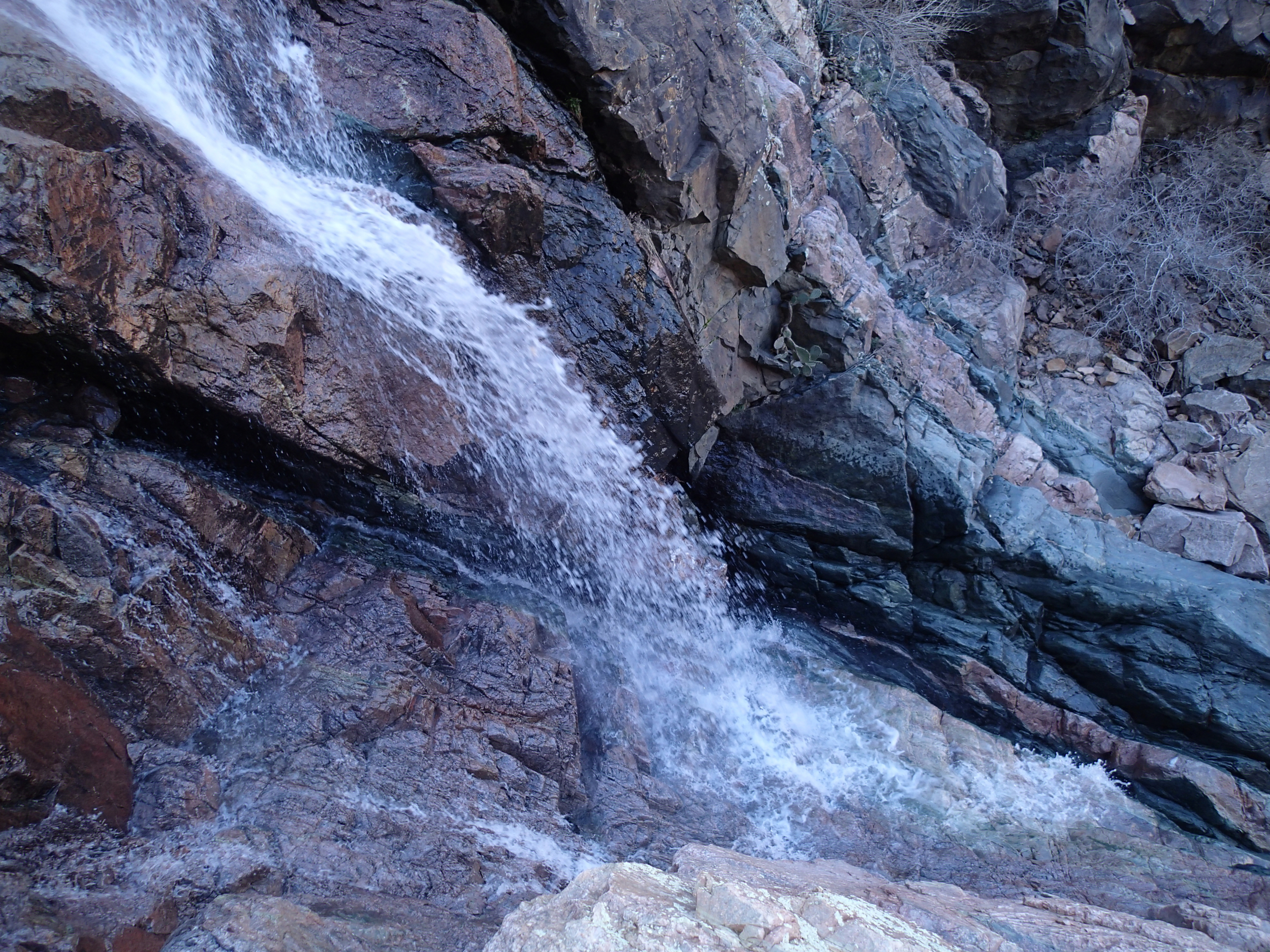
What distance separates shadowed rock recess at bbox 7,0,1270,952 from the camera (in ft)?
7.92

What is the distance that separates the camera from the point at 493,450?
360 cm

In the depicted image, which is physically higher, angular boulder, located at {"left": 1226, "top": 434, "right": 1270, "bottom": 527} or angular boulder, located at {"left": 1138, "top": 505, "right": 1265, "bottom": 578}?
angular boulder, located at {"left": 1226, "top": 434, "right": 1270, "bottom": 527}

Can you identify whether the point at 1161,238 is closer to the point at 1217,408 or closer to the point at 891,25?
the point at 1217,408

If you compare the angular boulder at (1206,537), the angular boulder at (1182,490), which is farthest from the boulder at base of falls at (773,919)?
the angular boulder at (1182,490)

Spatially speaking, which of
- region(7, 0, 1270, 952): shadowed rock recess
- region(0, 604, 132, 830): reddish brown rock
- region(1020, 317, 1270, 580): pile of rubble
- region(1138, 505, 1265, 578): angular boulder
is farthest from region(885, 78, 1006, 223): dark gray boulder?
region(0, 604, 132, 830): reddish brown rock

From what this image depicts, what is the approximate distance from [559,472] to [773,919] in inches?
92.3

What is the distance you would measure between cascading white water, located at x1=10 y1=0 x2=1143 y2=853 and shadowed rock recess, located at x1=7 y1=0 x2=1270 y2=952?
3 cm

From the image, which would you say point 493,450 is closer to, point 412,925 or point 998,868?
point 412,925

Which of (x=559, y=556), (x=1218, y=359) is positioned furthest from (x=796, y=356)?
(x=1218, y=359)

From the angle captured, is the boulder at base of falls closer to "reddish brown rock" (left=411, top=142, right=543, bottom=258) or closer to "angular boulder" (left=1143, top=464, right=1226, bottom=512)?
"reddish brown rock" (left=411, top=142, right=543, bottom=258)

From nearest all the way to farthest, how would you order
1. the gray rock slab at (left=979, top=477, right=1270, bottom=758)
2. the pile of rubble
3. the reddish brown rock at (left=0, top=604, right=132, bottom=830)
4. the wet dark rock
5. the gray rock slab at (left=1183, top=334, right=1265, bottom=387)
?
the reddish brown rock at (left=0, top=604, right=132, bottom=830), the gray rock slab at (left=979, top=477, right=1270, bottom=758), the wet dark rock, the pile of rubble, the gray rock slab at (left=1183, top=334, right=1265, bottom=387)

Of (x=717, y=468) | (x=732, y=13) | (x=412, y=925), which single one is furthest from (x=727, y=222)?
(x=412, y=925)

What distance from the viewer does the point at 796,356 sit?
492 cm

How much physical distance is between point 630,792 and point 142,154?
299cm
